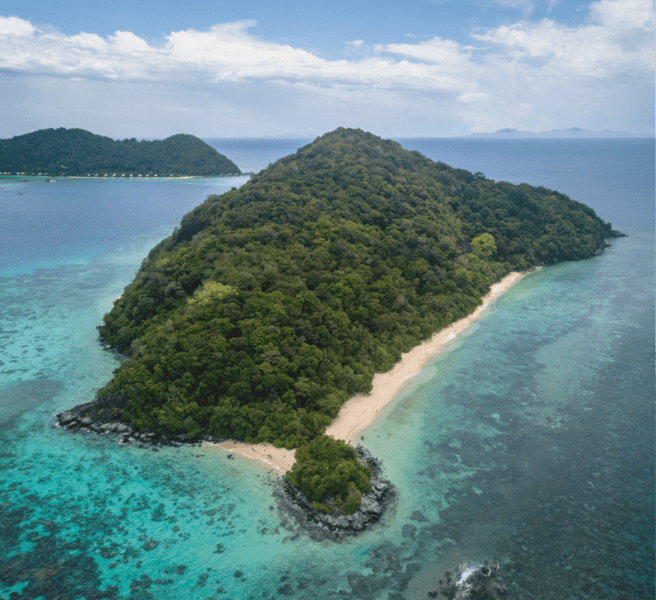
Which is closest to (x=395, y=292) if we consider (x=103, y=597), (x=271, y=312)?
(x=271, y=312)

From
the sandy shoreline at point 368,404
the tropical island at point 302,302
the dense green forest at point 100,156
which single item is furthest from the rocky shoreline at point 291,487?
the dense green forest at point 100,156

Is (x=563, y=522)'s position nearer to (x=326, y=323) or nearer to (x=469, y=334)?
(x=326, y=323)

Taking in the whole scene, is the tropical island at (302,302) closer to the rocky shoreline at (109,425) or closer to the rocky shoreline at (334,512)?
the rocky shoreline at (109,425)

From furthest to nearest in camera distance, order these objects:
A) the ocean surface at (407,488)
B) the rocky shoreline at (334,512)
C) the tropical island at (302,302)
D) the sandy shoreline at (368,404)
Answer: the tropical island at (302,302)
the sandy shoreline at (368,404)
the rocky shoreline at (334,512)
the ocean surface at (407,488)

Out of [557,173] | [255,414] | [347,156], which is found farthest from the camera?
[557,173]

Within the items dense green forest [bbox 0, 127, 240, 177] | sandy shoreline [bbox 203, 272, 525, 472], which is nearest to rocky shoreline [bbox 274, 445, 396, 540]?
sandy shoreline [bbox 203, 272, 525, 472]

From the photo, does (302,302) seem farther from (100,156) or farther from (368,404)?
(100,156)
